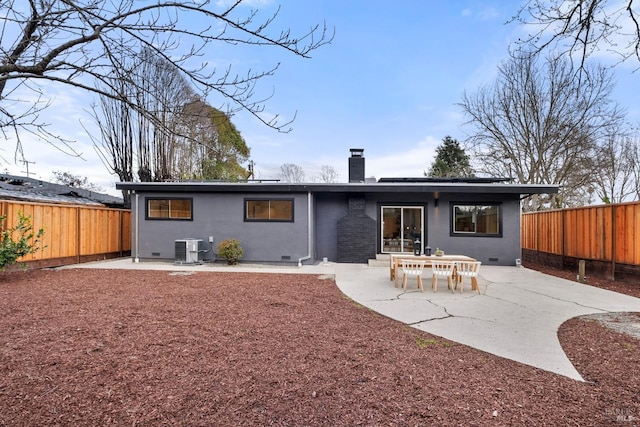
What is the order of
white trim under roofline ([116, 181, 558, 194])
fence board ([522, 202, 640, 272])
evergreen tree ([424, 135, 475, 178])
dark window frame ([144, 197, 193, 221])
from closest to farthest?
fence board ([522, 202, 640, 272])
white trim under roofline ([116, 181, 558, 194])
dark window frame ([144, 197, 193, 221])
evergreen tree ([424, 135, 475, 178])

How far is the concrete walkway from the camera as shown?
3600mm

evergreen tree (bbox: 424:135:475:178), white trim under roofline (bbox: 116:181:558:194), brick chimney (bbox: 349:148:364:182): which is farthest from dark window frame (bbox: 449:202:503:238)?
evergreen tree (bbox: 424:135:475:178)

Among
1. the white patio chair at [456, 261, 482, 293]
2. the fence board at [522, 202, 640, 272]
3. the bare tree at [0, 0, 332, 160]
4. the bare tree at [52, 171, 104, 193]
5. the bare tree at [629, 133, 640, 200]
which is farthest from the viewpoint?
the bare tree at [52, 171, 104, 193]

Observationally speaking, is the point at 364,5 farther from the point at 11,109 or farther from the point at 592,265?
the point at 592,265

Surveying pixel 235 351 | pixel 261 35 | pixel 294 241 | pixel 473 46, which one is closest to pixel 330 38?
pixel 261 35

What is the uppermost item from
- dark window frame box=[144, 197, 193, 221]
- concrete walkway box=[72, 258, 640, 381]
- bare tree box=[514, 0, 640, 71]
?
bare tree box=[514, 0, 640, 71]

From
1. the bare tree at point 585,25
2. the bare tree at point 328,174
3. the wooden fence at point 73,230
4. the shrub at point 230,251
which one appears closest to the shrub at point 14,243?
the wooden fence at point 73,230

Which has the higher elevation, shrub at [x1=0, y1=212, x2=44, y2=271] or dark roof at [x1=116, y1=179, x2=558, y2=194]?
dark roof at [x1=116, y1=179, x2=558, y2=194]

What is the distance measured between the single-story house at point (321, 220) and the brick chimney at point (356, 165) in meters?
1.18

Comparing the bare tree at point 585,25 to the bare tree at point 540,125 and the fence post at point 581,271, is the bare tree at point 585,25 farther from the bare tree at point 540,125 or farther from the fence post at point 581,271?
the bare tree at point 540,125

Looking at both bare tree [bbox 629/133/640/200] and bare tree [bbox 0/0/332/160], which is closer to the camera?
bare tree [bbox 0/0/332/160]

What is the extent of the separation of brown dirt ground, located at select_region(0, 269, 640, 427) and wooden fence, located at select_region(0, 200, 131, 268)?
5.10m

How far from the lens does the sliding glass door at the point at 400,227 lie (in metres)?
10.8

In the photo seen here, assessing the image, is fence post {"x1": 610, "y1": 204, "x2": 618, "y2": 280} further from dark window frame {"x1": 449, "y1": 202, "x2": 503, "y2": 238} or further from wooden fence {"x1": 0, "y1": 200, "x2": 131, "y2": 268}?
wooden fence {"x1": 0, "y1": 200, "x2": 131, "y2": 268}
